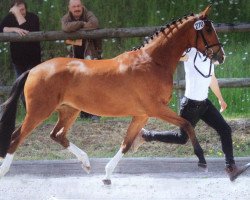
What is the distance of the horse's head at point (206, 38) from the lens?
598 centimetres

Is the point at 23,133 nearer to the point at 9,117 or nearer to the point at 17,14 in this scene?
the point at 9,117

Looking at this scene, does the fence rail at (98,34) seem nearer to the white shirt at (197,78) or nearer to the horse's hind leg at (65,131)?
the horse's hind leg at (65,131)

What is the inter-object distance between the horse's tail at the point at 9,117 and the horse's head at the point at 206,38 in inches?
60.8

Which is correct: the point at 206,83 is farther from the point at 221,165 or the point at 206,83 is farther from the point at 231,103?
the point at 231,103

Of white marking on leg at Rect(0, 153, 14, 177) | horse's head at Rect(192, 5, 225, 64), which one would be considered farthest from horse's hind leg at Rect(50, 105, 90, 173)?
horse's head at Rect(192, 5, 225, 64)

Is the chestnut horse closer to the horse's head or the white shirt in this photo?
the horse's head

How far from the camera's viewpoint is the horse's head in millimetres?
5984

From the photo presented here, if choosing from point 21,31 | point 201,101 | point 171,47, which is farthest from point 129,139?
point 21,31

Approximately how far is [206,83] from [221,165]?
156cm

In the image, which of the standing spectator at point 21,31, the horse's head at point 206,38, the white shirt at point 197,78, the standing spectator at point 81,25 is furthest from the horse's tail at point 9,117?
the standing spectator at point 21,31

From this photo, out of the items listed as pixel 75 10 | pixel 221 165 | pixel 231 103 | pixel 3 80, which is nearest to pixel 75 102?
pixel 221 165

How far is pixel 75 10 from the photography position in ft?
28.6

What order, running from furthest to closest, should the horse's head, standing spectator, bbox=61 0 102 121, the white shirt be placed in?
standing spectator, bbox=61 0 102 121 → the white shirt → the horse's head

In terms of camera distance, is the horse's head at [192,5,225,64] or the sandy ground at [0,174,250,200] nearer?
the horse's head at [192,5,225,64]
